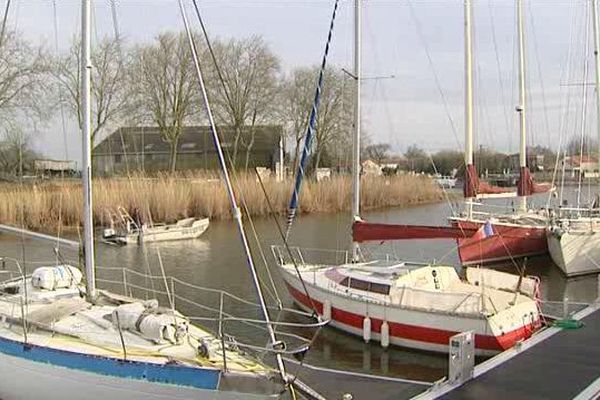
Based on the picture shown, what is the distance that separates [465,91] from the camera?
101ft

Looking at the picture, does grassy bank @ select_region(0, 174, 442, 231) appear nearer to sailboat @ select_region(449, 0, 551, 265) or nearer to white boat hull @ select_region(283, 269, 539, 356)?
sailboat @ select_region(449, 0, 551, 265)

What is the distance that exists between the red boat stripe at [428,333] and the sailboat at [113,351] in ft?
17.8

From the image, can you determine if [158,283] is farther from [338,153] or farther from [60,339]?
[338,153]

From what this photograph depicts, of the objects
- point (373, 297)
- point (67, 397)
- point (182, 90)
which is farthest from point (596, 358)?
point (182, 90)

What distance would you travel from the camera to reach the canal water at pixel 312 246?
14984 millimetres

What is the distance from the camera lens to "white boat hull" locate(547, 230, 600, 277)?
86.6ft

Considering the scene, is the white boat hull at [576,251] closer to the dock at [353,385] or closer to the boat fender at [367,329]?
the boat fender at [367,329]

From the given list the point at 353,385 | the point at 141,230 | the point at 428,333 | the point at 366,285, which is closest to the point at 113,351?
the point at 353,385

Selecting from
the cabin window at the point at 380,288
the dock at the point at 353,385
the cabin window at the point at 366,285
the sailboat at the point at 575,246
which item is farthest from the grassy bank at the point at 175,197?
the dock at the point at 353,385

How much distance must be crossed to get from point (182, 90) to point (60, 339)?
5118cm

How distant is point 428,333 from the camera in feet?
48.8

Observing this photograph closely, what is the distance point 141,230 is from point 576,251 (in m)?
21.0

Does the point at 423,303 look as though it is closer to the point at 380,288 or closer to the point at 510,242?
the point at 380,288

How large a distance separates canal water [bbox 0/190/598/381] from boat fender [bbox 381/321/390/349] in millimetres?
141
